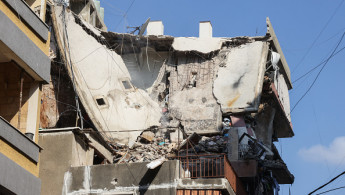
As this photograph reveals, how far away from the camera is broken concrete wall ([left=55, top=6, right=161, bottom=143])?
27.5 m

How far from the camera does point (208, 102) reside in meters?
29.5

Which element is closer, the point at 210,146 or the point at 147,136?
the point at 210,146

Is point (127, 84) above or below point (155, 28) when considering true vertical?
below

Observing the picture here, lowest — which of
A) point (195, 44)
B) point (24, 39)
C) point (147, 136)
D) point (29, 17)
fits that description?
point (24, 39)

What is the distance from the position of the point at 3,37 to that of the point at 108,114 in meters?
12.9

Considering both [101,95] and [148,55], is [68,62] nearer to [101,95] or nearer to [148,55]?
[101,95]

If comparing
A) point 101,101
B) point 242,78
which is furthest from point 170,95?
point 101,101

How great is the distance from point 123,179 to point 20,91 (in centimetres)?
551

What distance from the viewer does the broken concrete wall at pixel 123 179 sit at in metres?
20.8

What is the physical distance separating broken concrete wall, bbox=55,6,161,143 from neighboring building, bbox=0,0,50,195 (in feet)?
31.5

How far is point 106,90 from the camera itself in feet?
93.9

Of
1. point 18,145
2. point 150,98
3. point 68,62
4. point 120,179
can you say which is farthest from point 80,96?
point 18,145

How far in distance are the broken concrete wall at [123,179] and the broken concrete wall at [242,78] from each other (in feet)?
28.1

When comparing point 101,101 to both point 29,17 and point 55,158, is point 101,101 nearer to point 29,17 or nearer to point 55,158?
point 55,158
